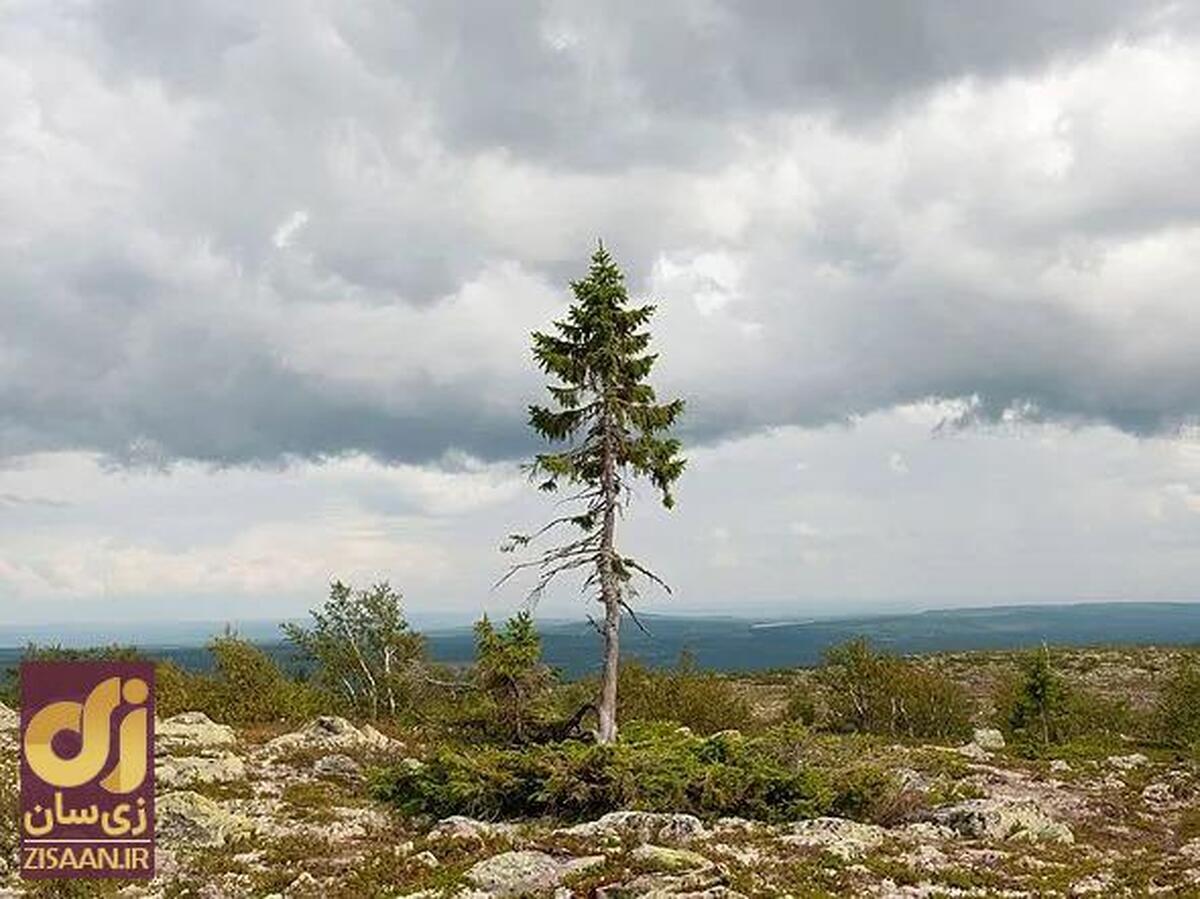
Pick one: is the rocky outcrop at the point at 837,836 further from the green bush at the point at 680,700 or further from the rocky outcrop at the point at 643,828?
the green bush at the point at 680,700

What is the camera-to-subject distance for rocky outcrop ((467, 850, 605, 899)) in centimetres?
2141

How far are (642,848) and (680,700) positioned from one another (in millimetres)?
43445

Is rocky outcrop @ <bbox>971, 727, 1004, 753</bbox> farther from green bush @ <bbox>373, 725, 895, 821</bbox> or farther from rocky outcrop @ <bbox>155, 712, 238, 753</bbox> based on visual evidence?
rocky outcrop @ <bbox>155, 712, 238, 753</bbox>

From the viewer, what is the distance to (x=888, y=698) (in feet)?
244

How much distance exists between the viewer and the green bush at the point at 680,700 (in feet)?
214

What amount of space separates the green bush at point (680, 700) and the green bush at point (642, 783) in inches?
1343

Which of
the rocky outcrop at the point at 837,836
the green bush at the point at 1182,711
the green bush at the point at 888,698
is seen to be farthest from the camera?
the green bush at the point at 888,698

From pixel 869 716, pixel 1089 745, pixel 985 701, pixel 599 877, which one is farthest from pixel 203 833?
pixel 985 701

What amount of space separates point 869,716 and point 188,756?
Result: 5156 centimetres

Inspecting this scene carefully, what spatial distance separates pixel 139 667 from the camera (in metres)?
19.8

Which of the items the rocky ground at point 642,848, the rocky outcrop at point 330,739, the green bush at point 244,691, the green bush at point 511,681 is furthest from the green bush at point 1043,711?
the green bush at point 244,691

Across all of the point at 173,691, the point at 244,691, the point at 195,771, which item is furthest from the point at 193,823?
the point at 173,691

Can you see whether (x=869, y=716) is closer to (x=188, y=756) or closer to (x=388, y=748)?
(x=388, y=748)

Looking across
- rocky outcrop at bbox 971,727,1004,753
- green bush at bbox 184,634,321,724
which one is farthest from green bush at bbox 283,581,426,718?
rocky outcrop at bbox 971,727,1004,753
